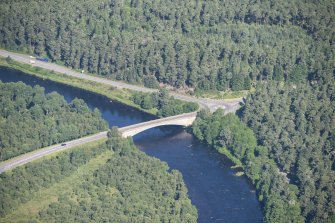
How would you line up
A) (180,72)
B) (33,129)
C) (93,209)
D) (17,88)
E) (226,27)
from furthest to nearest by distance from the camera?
(226,27)
(180,72)
(17,88)
(33,129)
(93,209)

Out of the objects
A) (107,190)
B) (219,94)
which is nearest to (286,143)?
(219,94)

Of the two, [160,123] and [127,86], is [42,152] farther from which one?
[127,86]

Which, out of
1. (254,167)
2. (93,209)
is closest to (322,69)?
(254,167)

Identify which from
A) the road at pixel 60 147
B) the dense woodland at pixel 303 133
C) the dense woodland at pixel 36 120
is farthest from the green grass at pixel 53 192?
the dense woodland at pixel 303 133

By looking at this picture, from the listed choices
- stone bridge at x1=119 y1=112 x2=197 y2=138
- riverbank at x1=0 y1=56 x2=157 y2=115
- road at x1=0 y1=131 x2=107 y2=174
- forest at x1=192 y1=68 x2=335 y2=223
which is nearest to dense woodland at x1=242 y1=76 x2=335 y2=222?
forest at x1=192 y1=68 x2=335 y2=223

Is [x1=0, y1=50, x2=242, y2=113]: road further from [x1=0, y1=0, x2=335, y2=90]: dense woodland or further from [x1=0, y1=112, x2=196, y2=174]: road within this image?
[x1=0, y1=112, x2=196, y2=174]: road

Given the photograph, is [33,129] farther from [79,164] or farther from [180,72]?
[180,72]

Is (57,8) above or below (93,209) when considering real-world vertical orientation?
above
